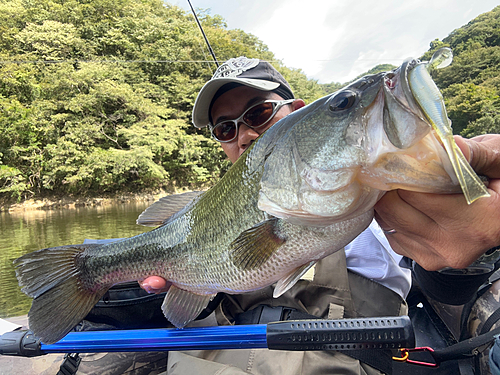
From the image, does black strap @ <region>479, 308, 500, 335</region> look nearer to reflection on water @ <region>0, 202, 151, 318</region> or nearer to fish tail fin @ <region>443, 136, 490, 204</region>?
fish tail fin @ <region>443, 136, 490, 204</region>

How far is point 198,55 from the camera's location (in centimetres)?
2388

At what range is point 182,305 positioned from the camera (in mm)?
1485

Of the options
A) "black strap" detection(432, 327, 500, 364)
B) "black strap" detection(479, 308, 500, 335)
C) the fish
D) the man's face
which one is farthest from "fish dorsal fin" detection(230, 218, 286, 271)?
the man's face

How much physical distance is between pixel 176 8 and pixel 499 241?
38.4m

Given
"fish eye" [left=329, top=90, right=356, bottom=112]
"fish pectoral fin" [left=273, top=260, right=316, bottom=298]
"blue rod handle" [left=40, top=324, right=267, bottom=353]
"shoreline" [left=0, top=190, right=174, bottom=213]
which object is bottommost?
"shoreline" [left=0, top=190, right=174, bottom=213]

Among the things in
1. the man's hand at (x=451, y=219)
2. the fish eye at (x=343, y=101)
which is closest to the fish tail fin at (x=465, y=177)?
the man's hand at (x=451, y=219)

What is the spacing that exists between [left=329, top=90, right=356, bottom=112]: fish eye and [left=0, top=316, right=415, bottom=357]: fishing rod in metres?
0.84

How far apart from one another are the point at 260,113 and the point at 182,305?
5.22 ft

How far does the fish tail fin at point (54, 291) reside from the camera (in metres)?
1.42

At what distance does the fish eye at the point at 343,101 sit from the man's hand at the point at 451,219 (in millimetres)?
310

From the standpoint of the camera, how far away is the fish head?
2.38 feet

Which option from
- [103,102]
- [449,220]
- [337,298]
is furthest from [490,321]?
[103,102]

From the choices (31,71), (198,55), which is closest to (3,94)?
(31,71)

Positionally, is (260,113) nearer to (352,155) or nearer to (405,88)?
(352,155)
